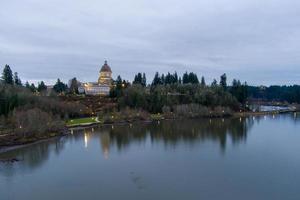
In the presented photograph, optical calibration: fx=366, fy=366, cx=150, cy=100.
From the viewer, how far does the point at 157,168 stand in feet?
101

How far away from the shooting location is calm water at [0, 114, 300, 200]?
24.1m

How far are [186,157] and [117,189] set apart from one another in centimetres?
1174

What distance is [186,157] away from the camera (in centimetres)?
3519

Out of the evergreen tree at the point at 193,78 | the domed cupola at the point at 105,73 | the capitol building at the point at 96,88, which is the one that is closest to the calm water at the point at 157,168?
the capitol building at the point at 96,88

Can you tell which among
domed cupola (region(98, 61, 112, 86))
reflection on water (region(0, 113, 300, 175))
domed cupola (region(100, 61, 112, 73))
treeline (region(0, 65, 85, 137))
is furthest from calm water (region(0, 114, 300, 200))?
domed cupola (region(100, 61, 112, 73))

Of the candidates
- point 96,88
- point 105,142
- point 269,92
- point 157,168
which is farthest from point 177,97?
point 269,92

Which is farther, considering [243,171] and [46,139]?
[46,139]

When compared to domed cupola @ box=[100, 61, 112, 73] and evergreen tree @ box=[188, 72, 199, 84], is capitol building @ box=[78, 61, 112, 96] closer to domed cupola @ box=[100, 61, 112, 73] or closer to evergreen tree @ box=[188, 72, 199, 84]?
domed cupola @ box=[100, 61, 112, 73]

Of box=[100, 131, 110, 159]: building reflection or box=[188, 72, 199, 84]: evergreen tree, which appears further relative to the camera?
box=[188, 72, 199, 84]: evergreen tree

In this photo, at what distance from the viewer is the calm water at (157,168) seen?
949 inches

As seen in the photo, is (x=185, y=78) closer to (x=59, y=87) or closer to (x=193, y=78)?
(x=193, y=78)

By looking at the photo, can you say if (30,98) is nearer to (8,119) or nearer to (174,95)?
(8,119)

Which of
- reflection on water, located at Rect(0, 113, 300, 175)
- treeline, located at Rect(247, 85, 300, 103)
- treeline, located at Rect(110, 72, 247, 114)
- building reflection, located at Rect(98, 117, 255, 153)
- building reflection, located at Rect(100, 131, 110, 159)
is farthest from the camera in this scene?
treeline, located at Rect(247, 85, 300, 103)

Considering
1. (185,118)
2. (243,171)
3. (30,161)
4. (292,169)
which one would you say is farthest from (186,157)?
(185,118)
